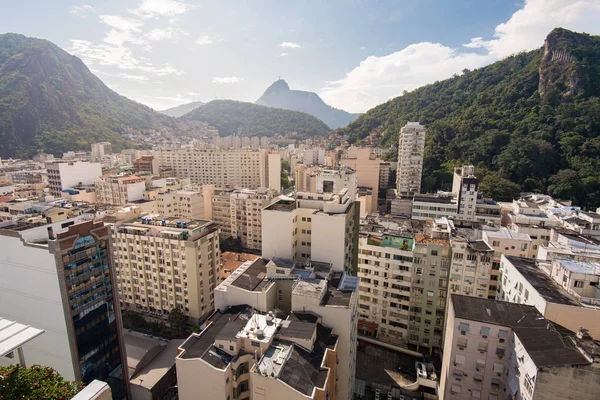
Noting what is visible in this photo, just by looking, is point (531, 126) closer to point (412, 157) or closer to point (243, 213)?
point (412, 157)

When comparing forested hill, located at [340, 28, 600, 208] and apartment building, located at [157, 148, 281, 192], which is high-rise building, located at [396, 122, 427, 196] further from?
apartment building, located at [157, 148, 281, 192]

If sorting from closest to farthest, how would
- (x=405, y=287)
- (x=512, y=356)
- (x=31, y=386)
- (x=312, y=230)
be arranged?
(x=31, y=386)
(x=512, y=356)
(x=312, y=230)
(x=405, y=287)

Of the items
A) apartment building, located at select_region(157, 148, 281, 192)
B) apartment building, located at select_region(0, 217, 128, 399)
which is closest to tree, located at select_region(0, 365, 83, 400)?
apartment building, located at select_region(0, 217, 128, 399)

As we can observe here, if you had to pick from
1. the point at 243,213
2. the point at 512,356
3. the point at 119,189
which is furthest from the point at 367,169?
the point at 512,356

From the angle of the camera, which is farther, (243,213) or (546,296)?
(243,213)

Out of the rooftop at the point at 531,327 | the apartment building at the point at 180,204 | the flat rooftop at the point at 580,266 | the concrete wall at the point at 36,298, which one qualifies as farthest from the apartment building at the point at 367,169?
the concrete wall at the point at 36,298

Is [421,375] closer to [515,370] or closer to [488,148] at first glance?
[515,370]

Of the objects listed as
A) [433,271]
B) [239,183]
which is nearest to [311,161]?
[239,183]
